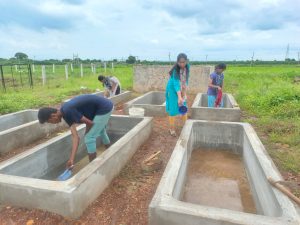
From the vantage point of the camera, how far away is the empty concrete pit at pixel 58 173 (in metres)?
2.81

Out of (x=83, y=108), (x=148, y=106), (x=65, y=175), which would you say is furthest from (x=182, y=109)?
(x=65, y=175)

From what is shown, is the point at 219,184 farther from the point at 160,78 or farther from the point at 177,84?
the point at 160,78

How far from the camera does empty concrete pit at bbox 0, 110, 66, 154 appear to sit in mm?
4863

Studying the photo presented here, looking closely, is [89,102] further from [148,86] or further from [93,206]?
[148,86]

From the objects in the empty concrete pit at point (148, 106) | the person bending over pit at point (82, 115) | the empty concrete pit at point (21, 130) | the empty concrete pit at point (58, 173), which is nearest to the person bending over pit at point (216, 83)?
the empty concrete pit at point (148, 106)

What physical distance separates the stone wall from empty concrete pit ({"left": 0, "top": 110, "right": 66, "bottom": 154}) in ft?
17.8

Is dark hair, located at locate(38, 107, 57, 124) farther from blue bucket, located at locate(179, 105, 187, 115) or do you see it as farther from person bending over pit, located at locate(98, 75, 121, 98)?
person bending over pit, located at locate(98, 75, 121, 98)

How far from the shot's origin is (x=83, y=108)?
11.7 ft

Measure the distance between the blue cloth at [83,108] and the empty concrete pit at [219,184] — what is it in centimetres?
118

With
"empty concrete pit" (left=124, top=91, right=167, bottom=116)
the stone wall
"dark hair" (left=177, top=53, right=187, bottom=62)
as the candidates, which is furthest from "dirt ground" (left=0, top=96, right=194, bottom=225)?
the stone wall

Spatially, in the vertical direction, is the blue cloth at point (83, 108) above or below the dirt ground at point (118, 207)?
above

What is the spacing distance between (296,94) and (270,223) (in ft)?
23.4

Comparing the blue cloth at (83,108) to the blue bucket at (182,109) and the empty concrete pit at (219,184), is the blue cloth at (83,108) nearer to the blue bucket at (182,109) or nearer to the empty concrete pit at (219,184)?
the empty concrete pit at (219,184)

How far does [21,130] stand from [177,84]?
10.2 feet
